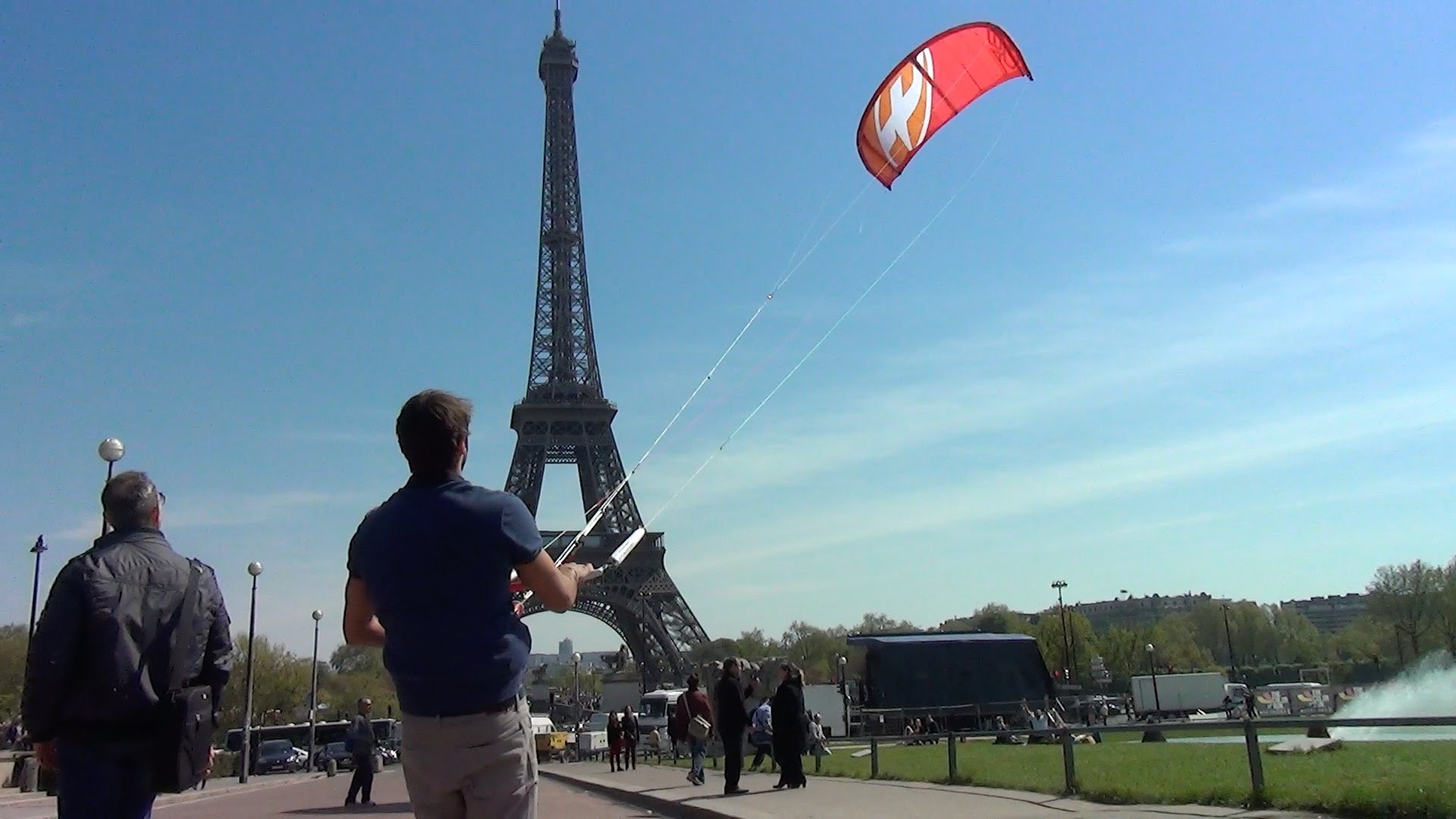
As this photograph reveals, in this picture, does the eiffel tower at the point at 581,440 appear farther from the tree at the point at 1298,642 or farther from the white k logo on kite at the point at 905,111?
the tree at the point at 1298,642

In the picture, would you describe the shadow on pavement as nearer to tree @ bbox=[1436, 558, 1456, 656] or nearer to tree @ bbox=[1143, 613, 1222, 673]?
tree @ bbox=[1436, 558, 1456, 656]

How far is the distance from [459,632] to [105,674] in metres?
1.36

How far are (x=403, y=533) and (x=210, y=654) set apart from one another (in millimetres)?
1286

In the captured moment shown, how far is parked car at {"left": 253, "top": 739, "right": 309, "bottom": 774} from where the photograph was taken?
46438mm

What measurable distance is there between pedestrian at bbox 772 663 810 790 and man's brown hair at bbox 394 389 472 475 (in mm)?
11130

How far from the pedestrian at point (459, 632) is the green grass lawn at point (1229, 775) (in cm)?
637

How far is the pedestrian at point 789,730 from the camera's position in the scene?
14.1 metres

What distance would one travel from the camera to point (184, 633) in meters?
4.10

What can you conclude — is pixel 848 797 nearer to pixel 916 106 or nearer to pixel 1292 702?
pixel 916 106

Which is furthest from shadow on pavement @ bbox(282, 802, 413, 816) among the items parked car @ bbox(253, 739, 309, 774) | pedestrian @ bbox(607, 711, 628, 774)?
parked car @ bbox(253, 739, 309, 774)

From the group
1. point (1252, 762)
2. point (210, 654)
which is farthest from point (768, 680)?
point (210, 654)

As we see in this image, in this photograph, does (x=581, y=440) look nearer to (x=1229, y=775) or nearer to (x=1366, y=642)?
(x=1229, y=775)

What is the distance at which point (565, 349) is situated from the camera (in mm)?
72438

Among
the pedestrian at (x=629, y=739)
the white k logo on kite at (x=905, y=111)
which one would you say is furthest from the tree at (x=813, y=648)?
the white k logo on kite at (x=905, y=111)
